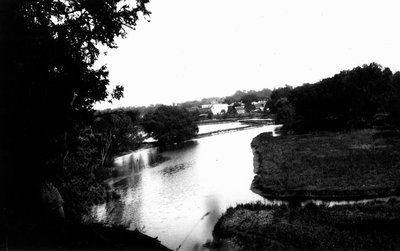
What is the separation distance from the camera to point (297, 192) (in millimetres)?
35469

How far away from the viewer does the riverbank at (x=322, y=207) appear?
2200 cm

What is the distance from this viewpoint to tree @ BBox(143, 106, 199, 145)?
341 ft

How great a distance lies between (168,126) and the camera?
106 m

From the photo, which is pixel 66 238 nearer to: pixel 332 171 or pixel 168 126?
pixel 332 171

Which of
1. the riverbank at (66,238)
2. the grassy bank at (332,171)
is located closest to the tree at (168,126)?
the grassy bank at (332,171)

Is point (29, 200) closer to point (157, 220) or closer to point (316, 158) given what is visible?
point (157, 220)

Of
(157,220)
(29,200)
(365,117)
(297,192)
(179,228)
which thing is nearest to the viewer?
(29,200)

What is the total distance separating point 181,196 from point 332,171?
18714mm

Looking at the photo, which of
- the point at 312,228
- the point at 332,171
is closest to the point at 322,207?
the point at 312,228

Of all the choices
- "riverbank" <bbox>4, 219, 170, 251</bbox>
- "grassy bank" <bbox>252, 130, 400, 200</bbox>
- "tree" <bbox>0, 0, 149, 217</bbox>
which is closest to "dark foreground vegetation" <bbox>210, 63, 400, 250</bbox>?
"grassy bank" <bbox>252, 130, 400, 200</bbox>

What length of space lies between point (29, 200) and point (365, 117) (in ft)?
316

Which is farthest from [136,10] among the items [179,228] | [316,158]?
[316,158]

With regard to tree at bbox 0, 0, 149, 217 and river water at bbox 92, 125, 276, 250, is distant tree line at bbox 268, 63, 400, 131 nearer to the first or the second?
river water at bbox 92, 125, 276, 250

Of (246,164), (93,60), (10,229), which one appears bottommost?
(246,164)
